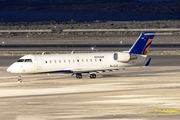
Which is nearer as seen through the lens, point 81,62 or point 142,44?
point 81,62

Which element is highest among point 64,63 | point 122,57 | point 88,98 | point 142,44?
point 142,44

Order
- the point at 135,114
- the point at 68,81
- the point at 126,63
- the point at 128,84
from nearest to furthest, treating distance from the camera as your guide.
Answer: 1. the point at 135,114
2. the point at 128,84
3. the point at 68,81
4. the point at 126,63

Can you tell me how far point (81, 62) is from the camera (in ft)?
141

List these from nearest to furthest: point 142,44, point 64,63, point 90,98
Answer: point 90,98, point 64,63, point 142,44

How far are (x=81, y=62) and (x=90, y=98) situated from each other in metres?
13.8

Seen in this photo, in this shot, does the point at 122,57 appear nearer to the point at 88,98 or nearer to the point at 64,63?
the point at 64,63

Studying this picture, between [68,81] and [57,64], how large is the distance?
78.7 inches

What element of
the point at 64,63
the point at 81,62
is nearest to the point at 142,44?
the point at 81,62

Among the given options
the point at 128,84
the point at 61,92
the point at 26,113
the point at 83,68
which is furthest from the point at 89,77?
the point at 26,113

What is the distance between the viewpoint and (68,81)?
41.5 metres

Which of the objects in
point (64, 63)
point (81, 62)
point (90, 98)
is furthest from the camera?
point (81, 62)

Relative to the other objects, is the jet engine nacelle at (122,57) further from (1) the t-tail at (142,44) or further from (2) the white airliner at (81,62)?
(1) the t-tail at (142,44)

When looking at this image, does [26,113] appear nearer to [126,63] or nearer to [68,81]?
[68,81]

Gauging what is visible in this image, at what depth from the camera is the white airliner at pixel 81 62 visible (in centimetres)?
4038
